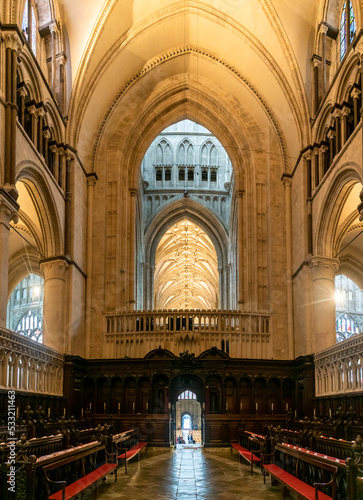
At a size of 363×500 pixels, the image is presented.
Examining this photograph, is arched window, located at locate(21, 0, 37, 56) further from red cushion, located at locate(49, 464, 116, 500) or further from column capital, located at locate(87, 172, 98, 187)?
red cushion, located at locate(49, 464, 116, 500)

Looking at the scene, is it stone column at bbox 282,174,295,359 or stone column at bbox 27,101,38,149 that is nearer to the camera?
stone column at bbox 27,101,38,149

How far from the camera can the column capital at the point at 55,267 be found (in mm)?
20656

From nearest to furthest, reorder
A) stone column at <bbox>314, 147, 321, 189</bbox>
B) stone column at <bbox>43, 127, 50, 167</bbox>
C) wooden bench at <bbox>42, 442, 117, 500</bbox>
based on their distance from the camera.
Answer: wooden bench at <bbox>42, 442, 117, 500</bbox>, stone column at <bbox>43, 127, 50, 167</bbox>, stone column at <bbox>314, 147, 321, 189</bbox>

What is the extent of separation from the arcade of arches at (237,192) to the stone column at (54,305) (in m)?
0.06

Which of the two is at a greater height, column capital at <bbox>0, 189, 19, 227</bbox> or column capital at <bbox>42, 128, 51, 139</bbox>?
column capital at <bbox>42, 128, 51, 139</bbox>

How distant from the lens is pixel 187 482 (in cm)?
1181

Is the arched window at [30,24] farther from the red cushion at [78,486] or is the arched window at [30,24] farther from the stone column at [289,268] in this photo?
the red cushion at [78,486]

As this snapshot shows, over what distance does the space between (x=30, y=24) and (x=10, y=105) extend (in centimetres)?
488

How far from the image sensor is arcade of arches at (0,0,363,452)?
1858 cm

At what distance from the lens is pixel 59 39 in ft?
67.8

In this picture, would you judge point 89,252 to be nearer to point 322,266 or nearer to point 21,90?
point 21,90

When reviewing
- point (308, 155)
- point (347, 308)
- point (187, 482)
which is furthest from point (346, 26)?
point (347, 308)

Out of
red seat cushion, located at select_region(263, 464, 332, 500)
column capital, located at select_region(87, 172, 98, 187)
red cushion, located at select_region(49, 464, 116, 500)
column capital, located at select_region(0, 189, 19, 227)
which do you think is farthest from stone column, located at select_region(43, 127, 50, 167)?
red seat cushion, located at select_region(263, 464, 332, 500)

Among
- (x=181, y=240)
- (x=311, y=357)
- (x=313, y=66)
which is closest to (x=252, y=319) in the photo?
(x=311, y=357)
